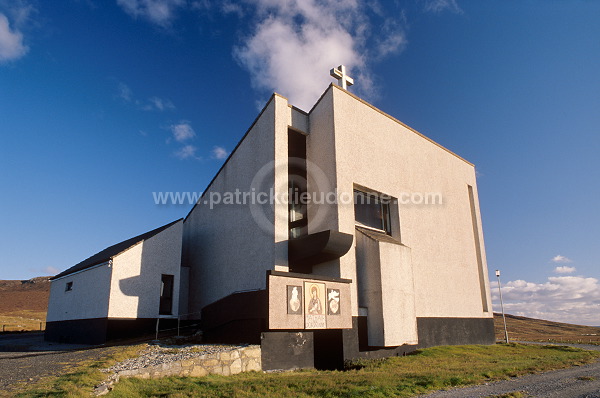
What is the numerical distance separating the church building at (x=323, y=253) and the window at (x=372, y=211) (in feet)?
0.24

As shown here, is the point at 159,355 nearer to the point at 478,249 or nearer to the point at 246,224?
the point at 246,224

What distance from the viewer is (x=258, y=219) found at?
21.4 metres

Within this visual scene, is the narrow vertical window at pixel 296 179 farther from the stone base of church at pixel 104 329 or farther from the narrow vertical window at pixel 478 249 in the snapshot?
the narrow vertical window at pixel 478 249

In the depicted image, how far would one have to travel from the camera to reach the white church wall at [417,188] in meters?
21.4

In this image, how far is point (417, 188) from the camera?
25.9 metres

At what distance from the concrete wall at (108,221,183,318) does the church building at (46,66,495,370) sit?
0.07 meters

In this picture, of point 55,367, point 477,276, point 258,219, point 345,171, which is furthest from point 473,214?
point 55,367

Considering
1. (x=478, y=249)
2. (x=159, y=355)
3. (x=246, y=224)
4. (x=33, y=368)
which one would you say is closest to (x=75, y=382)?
(x=33, y=368)

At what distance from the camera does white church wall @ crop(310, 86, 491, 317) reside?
21.4 m

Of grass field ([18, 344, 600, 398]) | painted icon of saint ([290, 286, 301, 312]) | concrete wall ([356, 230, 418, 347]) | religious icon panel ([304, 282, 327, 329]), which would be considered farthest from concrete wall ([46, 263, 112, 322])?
concrete wall ([356, 230, 418, 347])

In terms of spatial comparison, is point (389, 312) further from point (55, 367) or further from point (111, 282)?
point (111, 282)

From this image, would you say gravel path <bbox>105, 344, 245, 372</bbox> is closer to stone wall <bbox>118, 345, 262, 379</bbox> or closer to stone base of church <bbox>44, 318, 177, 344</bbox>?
stone wall <bbox>118, 345, 262, 379</bbox>

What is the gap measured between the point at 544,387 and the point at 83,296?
25.0 metres

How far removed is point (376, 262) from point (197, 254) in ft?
48.6
